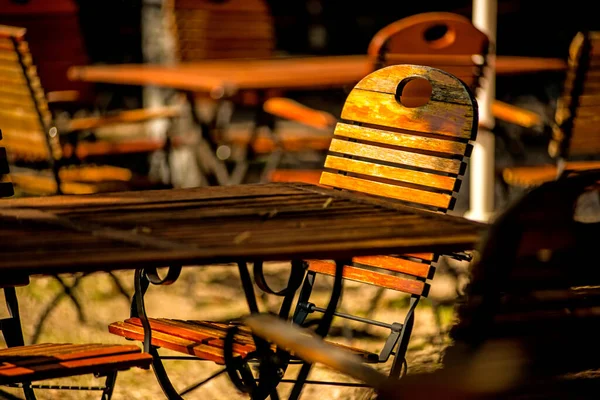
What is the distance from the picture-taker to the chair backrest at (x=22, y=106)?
4.57 metres

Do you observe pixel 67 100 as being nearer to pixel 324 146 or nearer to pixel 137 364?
pixel 324 146

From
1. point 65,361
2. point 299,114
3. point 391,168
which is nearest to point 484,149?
point 299,114

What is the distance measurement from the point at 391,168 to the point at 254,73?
8.59ft

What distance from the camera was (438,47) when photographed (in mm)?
4750

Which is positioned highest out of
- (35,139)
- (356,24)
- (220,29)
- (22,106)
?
(356,24)

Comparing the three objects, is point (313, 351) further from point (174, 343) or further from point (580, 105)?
point (580, 105)

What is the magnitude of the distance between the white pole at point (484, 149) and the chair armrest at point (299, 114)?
0.75 m

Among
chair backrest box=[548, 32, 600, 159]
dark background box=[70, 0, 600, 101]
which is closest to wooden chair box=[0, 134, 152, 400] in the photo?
chair backrest box=[548, 32, 600, 159]

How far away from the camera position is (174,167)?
7500 mm

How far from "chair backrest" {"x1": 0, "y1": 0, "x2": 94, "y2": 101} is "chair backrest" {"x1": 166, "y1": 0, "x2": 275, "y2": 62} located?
0.66m

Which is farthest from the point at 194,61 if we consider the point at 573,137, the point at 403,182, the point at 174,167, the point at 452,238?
the point at 452,238

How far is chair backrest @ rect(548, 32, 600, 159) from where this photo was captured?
13.9 feet

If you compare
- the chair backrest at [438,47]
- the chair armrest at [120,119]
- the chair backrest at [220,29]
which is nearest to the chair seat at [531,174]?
the chair backrest at [438,47]

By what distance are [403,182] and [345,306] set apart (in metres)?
1.91
